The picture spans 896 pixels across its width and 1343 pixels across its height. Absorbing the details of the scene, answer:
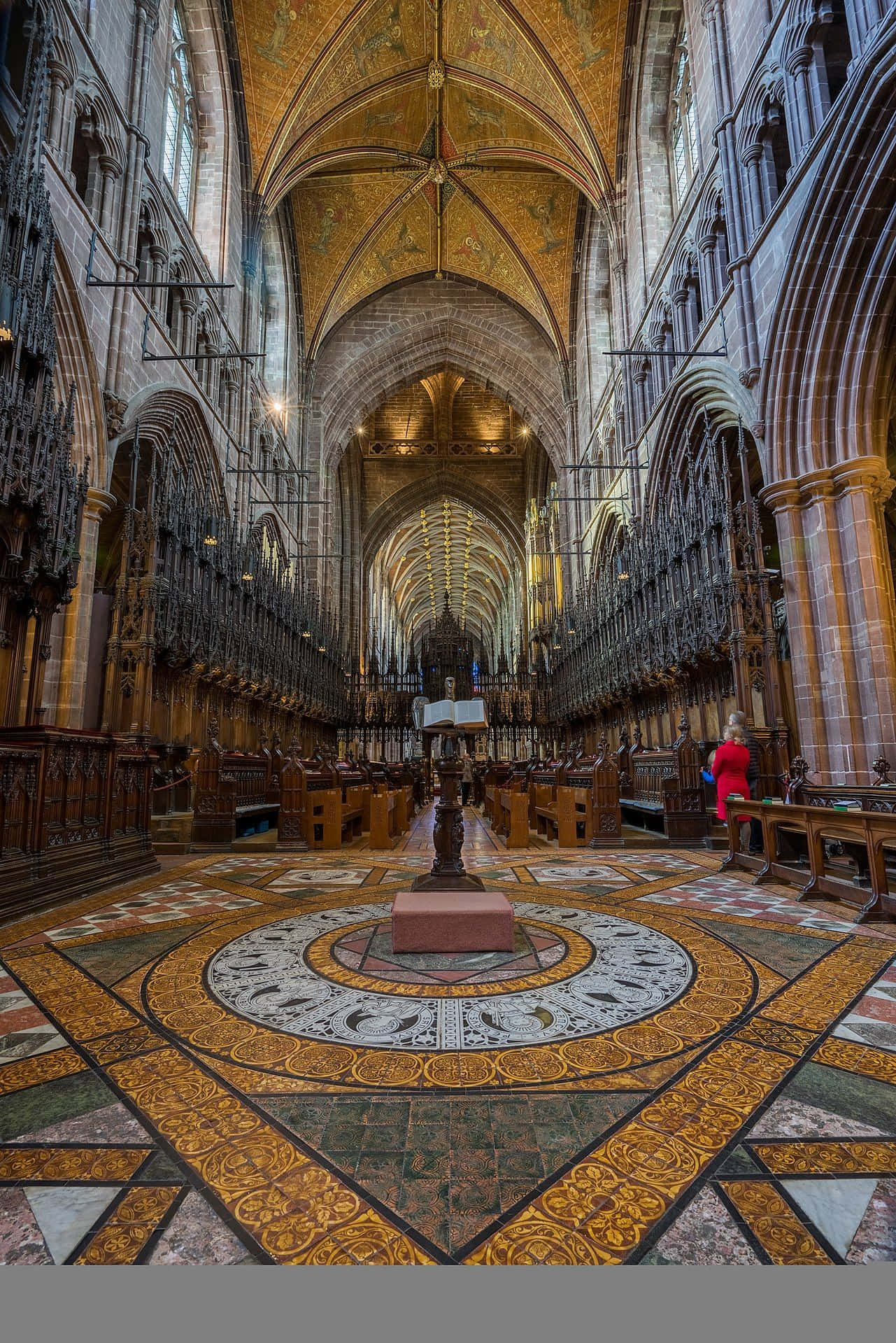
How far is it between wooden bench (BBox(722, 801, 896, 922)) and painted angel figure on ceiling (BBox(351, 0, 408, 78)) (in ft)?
67.6

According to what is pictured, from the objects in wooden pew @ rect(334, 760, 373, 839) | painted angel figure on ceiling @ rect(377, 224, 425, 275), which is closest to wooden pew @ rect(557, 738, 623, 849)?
wooden pew @ rect(334, 760, 373, 839)

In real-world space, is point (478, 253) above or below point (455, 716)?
above

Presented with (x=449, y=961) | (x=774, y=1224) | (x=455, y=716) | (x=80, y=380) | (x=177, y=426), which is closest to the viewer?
(x=774, y=1224)

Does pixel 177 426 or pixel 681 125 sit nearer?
pixel 177 426

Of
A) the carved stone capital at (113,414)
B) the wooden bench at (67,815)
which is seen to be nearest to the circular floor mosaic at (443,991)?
the wooden bench at (67,815)

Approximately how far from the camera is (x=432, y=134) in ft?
65.0

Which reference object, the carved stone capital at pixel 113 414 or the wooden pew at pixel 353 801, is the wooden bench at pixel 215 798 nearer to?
the wooden pew at pixel 353 801

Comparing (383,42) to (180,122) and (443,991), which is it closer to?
(180,122)

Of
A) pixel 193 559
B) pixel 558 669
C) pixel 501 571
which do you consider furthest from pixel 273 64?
pixel 501 571

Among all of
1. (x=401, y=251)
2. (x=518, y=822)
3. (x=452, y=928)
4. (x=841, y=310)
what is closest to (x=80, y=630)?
(x=518, y=822)

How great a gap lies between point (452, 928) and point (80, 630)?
721cm

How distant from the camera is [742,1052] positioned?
7.25ft

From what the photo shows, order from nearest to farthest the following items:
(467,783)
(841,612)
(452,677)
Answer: (841,612) → (452,677) → (467,783)

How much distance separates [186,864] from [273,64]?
61.3ft
